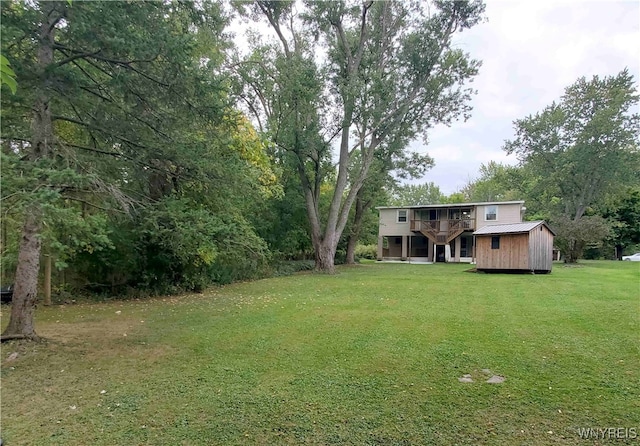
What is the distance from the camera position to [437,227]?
2886cm

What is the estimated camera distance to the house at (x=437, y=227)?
90.3 feet

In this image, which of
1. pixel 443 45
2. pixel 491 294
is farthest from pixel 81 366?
pixel 443 45

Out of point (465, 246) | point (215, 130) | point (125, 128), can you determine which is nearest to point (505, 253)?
point (465, 246)

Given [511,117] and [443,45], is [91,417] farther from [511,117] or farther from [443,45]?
[511,117]

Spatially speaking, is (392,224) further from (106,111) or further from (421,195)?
(421,195)

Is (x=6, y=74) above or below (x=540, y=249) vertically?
above

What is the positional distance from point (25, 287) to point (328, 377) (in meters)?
4.70

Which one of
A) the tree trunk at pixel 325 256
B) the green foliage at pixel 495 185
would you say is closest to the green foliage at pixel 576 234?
the green foliage at pixel 495 185

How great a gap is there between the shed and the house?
33.1ft

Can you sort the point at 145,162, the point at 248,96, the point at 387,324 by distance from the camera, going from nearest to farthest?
the point at 145,162 → the point at 387,324 → the point at 248,96

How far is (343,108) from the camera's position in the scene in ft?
56.8

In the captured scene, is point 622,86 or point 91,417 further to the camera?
point 622,86

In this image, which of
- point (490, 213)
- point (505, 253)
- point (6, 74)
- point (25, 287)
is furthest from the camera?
point (490, 213)

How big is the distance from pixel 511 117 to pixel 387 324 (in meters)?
30.6
